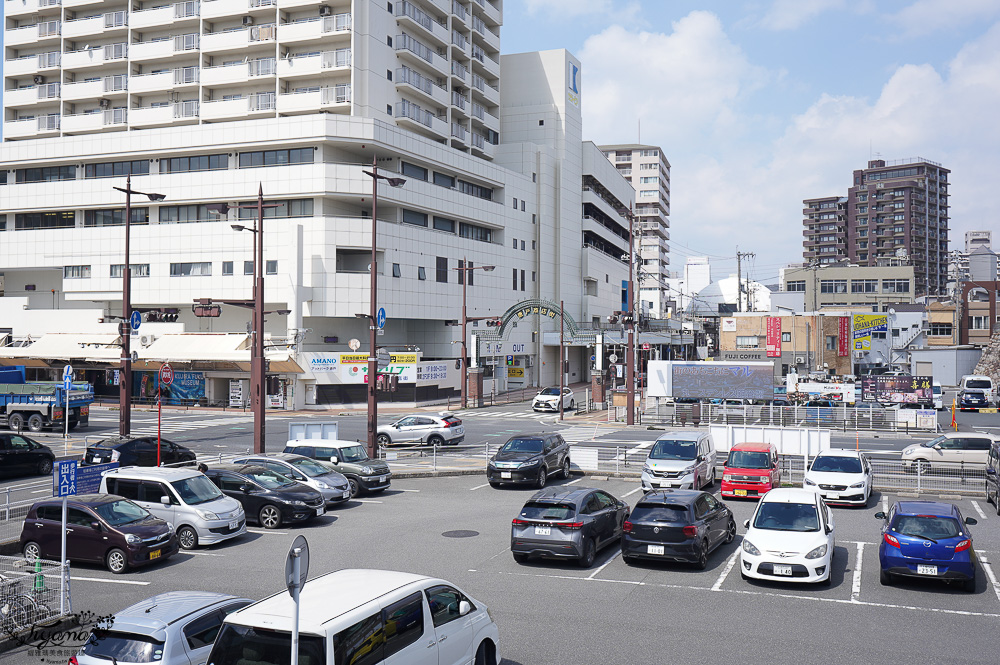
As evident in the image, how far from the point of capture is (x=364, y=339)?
65625 millimetres

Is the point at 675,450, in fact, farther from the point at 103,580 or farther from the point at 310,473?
the point at 103,580

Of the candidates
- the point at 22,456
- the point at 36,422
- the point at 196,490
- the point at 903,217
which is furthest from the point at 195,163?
the point at 903,217

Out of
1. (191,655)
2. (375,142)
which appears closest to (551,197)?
(375,142)

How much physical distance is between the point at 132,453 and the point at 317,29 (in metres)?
43.0

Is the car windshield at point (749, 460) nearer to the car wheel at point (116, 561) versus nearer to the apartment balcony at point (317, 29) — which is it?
the car wheel at point (116, 561)

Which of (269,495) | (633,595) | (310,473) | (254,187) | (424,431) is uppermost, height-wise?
(254,187)

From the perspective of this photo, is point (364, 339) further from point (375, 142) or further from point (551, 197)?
point (551, 197)

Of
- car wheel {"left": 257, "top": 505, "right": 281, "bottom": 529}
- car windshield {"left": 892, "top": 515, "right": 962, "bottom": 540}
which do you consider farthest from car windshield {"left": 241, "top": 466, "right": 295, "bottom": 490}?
car windshield {"left": 892, "top": 515, "right": 962, "bottom": 540}

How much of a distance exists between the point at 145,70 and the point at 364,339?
29956 mm

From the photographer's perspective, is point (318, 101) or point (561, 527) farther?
point (318, 101)

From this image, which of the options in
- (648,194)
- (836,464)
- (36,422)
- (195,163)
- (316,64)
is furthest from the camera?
(648,194)

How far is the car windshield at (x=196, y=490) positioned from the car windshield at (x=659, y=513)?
10076 mm

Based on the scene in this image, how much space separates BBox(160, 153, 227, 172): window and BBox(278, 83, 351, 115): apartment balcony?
5509 mm

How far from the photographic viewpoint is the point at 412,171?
219ft
